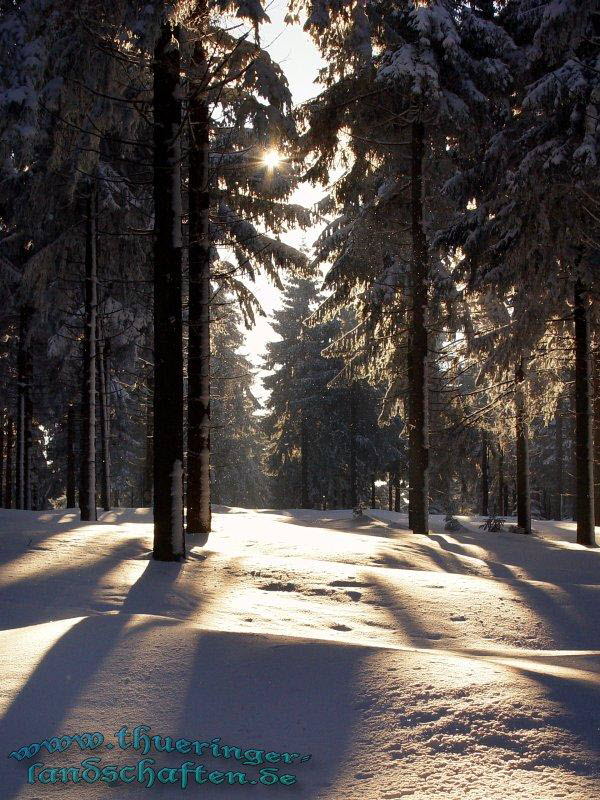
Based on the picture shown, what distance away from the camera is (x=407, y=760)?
7.48 ft

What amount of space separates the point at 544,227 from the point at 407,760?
35.5ft

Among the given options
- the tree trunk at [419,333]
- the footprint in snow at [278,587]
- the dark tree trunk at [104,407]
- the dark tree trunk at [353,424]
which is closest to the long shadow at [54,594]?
the footprint in snow at [278,587]

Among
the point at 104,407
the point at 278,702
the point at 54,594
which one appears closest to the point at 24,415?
the point at 104,407

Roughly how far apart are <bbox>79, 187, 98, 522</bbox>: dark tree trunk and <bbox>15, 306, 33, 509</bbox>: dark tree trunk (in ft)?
16.6

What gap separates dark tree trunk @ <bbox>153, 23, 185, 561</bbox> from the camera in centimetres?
708

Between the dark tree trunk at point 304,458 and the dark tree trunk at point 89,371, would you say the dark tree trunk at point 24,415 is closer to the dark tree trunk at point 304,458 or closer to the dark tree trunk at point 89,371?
the dark tree trunk at point 89,371

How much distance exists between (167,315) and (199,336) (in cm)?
259

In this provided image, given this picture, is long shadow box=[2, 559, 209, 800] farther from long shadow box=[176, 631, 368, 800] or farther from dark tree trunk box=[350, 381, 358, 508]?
dark tree trunk box=[350, 381, 358, 508]

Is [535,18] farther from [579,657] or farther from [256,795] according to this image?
[256,795]

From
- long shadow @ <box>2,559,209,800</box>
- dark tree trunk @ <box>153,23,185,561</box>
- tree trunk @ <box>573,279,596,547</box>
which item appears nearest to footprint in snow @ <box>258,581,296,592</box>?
dark tree trunk @ <box>153,23,185,561</box>

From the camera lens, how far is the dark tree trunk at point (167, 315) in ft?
23.2

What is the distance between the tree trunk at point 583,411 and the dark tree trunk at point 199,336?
302 inches

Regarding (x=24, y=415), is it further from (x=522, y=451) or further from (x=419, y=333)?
(x=522, y=451)

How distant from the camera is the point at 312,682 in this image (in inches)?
118
